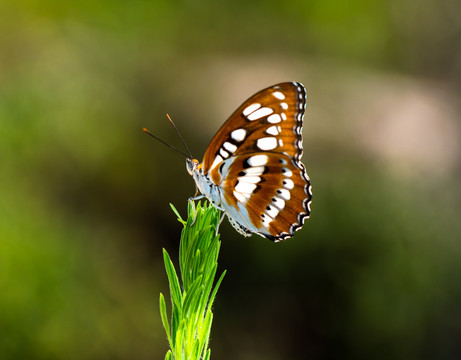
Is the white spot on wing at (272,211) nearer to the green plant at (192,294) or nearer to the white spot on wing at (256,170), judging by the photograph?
the white spot on wing at (256,170)

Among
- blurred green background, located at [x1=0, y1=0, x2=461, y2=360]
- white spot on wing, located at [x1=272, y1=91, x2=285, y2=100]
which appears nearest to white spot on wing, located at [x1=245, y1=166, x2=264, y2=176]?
white spot on wing, located at [x1=272, y1=91, x2=285, y2=100]

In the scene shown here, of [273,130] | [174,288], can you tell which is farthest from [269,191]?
[174,288]

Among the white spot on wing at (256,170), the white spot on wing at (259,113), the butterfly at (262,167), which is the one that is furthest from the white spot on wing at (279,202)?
the white spot on wing at (259,113)

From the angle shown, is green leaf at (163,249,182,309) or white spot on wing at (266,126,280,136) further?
white spot on wing at (266,126,280,136)

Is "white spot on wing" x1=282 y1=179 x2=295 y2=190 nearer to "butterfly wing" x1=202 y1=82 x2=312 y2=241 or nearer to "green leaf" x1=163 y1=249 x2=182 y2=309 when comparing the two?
"butterfly wing" x1=202 y1=82 x2=312 y2=241
